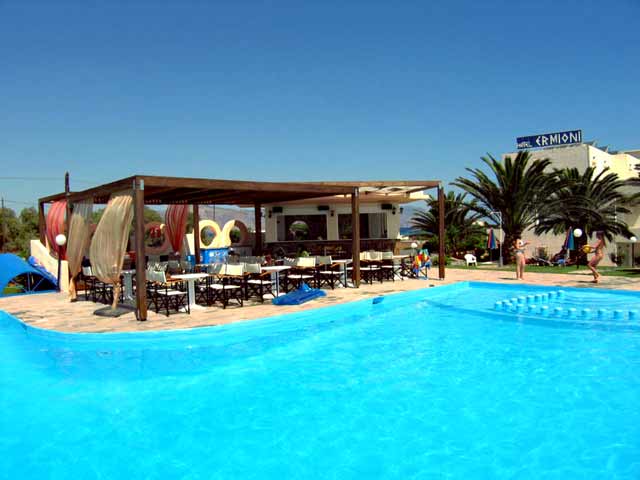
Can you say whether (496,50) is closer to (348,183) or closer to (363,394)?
(348,183)

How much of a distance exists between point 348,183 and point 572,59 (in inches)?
452

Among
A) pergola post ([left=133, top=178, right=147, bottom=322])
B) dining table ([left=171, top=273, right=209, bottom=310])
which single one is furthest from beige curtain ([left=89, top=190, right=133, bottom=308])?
dining table ([left=171, top=273, right=209, bottom=310])

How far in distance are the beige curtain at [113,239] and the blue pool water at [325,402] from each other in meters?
1.93

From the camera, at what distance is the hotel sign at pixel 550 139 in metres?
38.8

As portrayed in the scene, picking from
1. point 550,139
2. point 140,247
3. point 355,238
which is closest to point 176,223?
point 355,238

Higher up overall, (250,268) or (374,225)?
(374,225)

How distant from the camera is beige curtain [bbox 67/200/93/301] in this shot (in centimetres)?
1185

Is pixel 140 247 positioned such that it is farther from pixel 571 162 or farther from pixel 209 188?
pixel 571 162

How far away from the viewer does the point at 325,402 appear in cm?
597

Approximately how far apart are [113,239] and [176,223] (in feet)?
24.7

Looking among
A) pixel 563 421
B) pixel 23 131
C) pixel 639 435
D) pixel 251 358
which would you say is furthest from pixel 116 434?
pixel 23 131

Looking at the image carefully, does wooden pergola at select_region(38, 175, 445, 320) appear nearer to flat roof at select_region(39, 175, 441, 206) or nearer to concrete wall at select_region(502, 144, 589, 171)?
flat roof at select_region(39, 175, 441, 206)

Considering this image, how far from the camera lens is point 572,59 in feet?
64.1

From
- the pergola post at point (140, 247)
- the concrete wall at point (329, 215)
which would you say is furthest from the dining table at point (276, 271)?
the concrete wall at point (329, 215)
